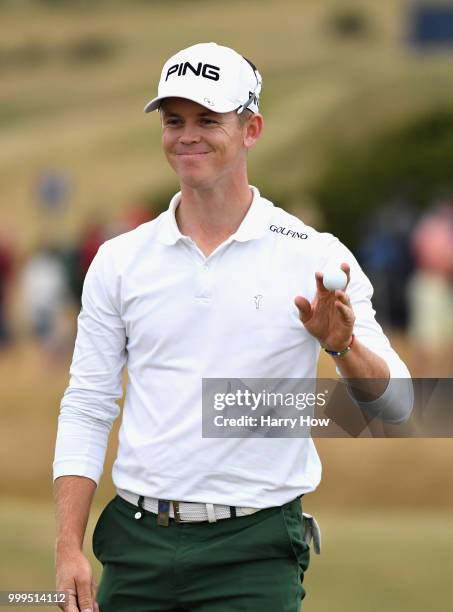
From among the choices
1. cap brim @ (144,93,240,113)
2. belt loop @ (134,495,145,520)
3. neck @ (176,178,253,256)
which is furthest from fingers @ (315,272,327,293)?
belt loop @ (134,495,145,520)

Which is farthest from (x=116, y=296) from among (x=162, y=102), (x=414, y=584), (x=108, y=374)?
(x=414, y=584)

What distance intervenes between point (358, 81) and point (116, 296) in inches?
2131

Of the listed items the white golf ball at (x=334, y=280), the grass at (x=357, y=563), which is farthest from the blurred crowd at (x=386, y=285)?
the white golf ball at (x=334, y=280)

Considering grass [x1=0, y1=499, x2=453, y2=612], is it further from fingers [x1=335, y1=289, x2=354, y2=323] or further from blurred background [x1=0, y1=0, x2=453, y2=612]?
fingers [x1=335, y1=289, x2=354, y2=323]

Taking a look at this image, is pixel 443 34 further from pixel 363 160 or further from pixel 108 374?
pixel 108 374

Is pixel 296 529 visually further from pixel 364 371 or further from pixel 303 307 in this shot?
pixel 303 307

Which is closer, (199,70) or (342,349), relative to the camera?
(342,349)

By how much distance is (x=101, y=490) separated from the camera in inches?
611

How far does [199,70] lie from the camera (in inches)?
182

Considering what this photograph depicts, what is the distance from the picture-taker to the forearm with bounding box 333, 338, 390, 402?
4.32m

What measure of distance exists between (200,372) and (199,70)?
0.92 metres

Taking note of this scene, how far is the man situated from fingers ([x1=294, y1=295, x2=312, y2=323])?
0.20m

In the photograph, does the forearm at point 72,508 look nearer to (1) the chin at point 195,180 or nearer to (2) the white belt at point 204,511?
(2) the white belt at point 204,511

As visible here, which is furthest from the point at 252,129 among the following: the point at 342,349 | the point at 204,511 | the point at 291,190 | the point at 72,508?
the point at 291,190
